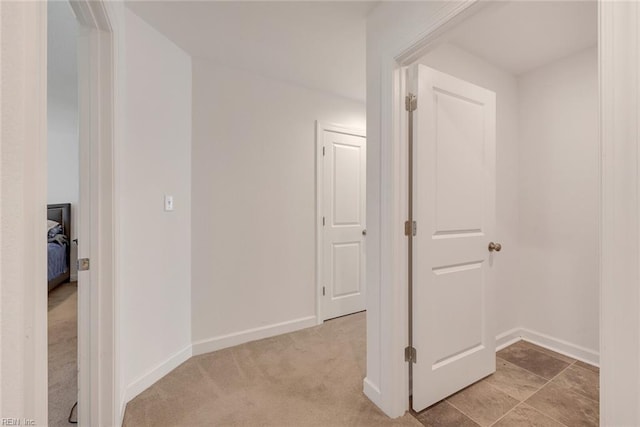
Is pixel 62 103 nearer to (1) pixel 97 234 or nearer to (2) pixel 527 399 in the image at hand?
(1) pixel 97 234

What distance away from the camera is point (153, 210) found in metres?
1.82

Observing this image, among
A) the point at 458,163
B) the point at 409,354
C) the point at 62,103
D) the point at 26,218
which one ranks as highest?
the point at 62,103

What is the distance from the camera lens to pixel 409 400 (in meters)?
1.62

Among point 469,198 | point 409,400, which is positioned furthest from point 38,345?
point 469,198

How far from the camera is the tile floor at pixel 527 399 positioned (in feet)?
4.92

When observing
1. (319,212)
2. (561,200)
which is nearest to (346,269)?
(319,212)

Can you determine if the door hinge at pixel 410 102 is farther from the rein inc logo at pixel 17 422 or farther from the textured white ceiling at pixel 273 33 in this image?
the rein inc logo at pixel 17 422

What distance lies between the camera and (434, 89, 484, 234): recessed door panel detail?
1615mm

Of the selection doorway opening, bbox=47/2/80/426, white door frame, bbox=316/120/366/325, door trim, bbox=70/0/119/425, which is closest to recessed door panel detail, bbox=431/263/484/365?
white door frame, bbox=316/120/366/325

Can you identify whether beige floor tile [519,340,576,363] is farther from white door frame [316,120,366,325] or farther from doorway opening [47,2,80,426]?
doorway opening [47,2,80,426]

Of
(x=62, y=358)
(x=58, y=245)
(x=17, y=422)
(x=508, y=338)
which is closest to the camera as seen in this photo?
(x=17, y=422)

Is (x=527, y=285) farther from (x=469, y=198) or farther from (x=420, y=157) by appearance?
(x=420, y=157)

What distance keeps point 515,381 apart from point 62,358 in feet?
11.1

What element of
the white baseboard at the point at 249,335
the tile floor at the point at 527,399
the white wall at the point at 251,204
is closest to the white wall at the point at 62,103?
the white wall at the point at 251,204
